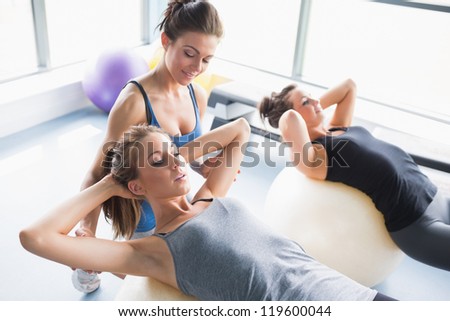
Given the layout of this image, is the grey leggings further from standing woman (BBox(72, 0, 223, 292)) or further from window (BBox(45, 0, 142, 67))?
window (BBox(45, 0, 142, 67))

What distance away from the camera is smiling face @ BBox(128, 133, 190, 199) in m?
1.27

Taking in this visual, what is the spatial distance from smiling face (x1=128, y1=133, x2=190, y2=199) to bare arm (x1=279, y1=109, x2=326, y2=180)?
2.09 ft

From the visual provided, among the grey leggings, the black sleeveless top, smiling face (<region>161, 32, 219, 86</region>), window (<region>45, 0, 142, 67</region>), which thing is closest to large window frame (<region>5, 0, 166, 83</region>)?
window (<region>45, 0, 142, 67</region>)

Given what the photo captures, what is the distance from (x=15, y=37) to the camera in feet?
14.3

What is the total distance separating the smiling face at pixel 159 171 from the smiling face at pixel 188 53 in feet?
0.83

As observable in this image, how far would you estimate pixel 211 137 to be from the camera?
4.95ft

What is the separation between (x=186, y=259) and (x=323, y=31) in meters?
3.51

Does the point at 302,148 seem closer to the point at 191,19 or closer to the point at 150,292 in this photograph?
the point at 191,19

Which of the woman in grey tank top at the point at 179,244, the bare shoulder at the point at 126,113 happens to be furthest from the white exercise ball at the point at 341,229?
the bare shoulder at the point at 126,113

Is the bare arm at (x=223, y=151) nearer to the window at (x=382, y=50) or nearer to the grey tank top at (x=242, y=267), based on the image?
the grey tank top at (x=242, y=267)

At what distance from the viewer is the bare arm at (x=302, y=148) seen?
1771 millimetres

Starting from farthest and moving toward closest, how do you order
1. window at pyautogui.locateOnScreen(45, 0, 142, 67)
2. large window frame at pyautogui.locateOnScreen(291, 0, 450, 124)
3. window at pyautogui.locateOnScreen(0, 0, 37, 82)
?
window at pyautogui.locateOnScreen(45, 0, 142, 67)
window at pyautogui.locateOnScreen(0, 0, 37, 82)
large window frame at pyautogui.locateOnScreen(291, 0, 450, 124)

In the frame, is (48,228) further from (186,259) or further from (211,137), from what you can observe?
(211,137)

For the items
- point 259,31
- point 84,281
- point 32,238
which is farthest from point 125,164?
point 259,31
